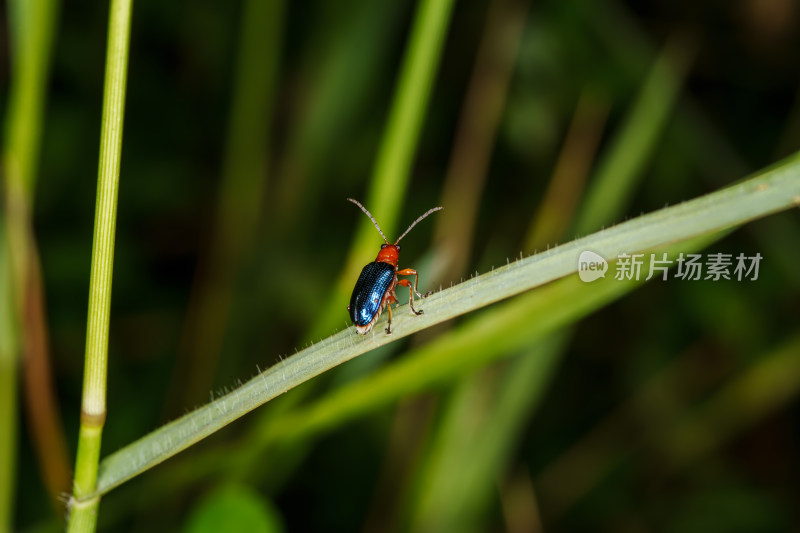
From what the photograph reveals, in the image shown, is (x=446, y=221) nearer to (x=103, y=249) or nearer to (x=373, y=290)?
(x=373, y=290)

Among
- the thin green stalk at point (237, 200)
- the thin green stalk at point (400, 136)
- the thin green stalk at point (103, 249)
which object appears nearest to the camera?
the thin green stalk at point (103, 249)

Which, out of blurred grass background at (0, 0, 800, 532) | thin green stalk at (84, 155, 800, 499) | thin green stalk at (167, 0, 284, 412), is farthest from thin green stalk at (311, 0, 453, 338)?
thin green stalk at (167, 0, 284, 412)

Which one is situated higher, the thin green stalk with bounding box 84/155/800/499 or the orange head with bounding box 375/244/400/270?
the orange head with bounding box 375/244/400/270

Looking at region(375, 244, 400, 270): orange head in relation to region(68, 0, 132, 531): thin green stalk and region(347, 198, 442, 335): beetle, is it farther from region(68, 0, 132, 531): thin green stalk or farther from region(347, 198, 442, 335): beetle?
region(68, 0, 132, 531): thin green stalk

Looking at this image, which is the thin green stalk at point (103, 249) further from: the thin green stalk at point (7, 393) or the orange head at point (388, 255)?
the orange head at point (388, 255)

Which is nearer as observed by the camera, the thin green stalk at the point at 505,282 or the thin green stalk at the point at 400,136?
the thin green stalk at the point at 505,282

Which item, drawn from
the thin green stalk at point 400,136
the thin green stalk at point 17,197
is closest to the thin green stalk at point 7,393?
the thin green stalk at point 17,197

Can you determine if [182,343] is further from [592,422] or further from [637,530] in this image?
[637,530]
